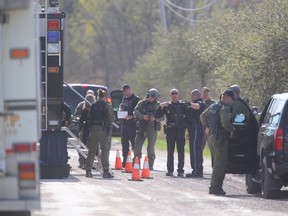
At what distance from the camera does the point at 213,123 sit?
1859 centimetres

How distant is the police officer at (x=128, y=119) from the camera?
2533 cm

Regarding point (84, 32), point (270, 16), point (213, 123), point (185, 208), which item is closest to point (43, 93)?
point (213, 123)

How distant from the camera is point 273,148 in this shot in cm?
1734

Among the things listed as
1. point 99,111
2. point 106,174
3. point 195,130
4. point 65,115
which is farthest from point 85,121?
point 195,130

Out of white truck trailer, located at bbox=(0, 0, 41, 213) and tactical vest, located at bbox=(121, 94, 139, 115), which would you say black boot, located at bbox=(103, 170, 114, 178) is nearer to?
tactical vest, located at bbox=(121, 94, 139, 115)

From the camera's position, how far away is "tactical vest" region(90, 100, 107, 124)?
2197 centimetres

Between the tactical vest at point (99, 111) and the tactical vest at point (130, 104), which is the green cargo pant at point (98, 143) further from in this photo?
the tactical vest at point (130, 104)

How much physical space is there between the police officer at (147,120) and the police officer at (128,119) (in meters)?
0.51

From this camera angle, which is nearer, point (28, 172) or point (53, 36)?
point (28, 172)

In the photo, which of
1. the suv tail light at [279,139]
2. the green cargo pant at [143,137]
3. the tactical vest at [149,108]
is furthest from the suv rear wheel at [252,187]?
the green cargo pant at [143,137]

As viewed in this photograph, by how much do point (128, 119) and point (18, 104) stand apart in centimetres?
1321

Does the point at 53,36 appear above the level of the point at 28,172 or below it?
above

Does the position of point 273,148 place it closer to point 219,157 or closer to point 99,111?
point 219,157

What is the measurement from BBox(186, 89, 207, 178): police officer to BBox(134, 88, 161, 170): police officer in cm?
102
